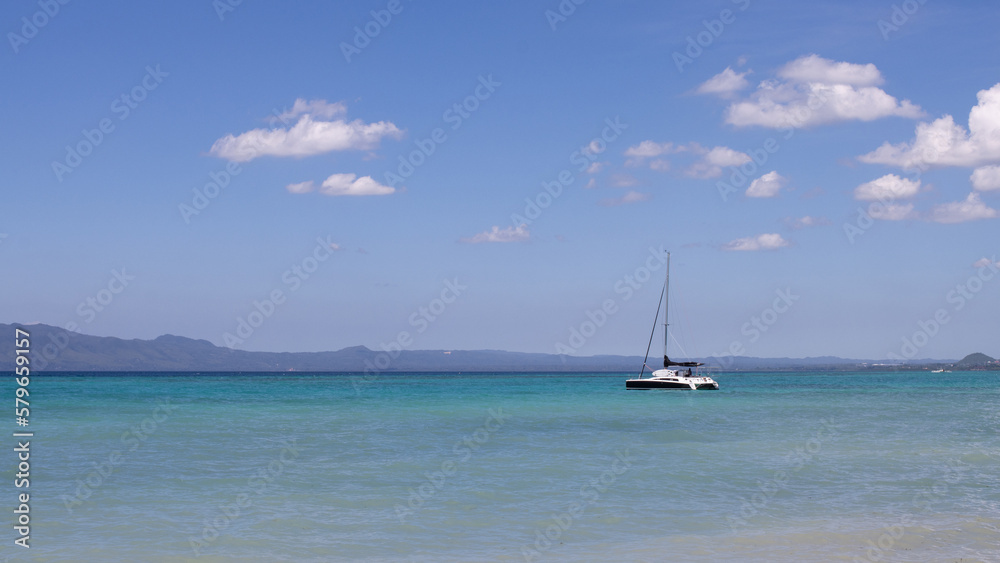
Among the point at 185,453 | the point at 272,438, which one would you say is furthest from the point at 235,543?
the point at 272,438

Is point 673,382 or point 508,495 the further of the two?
point 673,382

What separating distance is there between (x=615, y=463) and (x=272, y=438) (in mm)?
12396

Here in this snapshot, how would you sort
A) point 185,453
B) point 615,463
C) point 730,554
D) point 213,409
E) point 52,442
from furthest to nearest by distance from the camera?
point 213,409
point 52,442
point 185,453
point 615,463
point 730,554

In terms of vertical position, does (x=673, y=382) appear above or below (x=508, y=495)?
below

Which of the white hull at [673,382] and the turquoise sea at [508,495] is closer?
the turquoise sea at [508,495]

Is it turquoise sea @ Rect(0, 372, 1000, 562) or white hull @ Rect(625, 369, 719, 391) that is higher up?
turquoise sea @ Rect(0, 372, 1000, 562)

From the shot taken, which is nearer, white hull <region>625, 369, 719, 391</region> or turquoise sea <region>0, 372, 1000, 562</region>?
turquoise sea <region>0, 372, 1000, 562</region>

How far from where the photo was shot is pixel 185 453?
22.9 m

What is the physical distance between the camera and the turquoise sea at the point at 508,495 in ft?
40.1

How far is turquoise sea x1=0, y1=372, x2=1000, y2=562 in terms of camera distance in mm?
12227

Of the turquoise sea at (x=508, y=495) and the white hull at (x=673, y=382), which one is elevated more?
the turquoise sea at (x=508, y=495)

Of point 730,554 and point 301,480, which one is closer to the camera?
point 730,554

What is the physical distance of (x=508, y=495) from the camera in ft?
53.6

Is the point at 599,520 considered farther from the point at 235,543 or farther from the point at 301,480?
the point at 301,480
